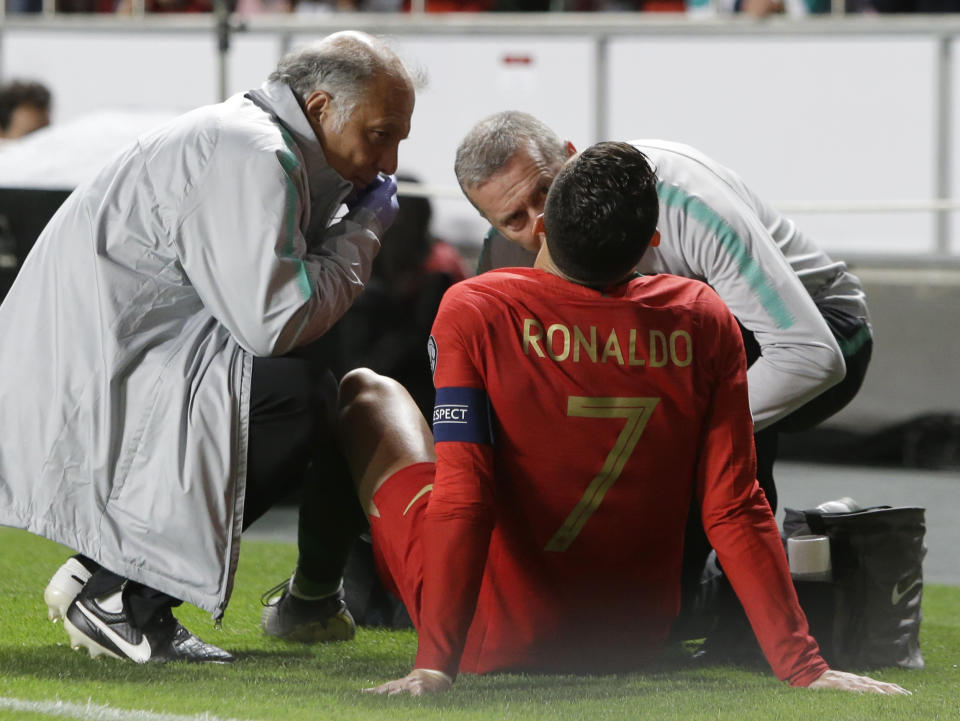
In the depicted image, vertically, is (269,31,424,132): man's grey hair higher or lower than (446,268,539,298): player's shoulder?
higher

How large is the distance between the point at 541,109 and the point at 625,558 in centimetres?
584

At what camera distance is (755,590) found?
2.34 m

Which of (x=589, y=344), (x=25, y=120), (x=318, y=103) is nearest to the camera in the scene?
(x=589, y=344)

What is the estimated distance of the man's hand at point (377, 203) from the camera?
2932 mm

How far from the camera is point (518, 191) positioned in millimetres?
2945

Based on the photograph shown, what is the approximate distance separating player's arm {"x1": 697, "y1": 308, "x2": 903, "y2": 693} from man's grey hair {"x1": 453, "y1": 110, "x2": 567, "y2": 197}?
0.70m

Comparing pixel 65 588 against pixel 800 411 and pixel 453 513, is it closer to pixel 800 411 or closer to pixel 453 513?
pixel 453 513

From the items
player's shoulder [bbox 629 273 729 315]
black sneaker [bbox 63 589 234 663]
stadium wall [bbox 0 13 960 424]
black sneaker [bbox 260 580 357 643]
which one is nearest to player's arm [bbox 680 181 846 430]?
player's shoulder [bbox 629 273 729 315]

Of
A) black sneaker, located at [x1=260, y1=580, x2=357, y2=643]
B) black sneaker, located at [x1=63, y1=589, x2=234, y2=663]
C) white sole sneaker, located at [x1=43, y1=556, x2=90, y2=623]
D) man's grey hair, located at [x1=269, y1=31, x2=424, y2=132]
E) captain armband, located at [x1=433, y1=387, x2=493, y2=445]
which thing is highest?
man's grey hair, located at [x1=269, y1=31, x2=424, y2=132]

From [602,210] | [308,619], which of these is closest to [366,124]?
[602,210]

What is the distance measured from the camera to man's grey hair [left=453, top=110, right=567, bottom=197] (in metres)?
2.95

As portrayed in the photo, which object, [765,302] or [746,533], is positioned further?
[765,302]

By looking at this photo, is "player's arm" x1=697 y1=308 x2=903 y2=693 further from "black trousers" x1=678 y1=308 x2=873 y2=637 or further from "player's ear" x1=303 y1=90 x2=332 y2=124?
"player's ear" x1=303 y1=90 x2=332 y2=124

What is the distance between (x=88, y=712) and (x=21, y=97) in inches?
229
